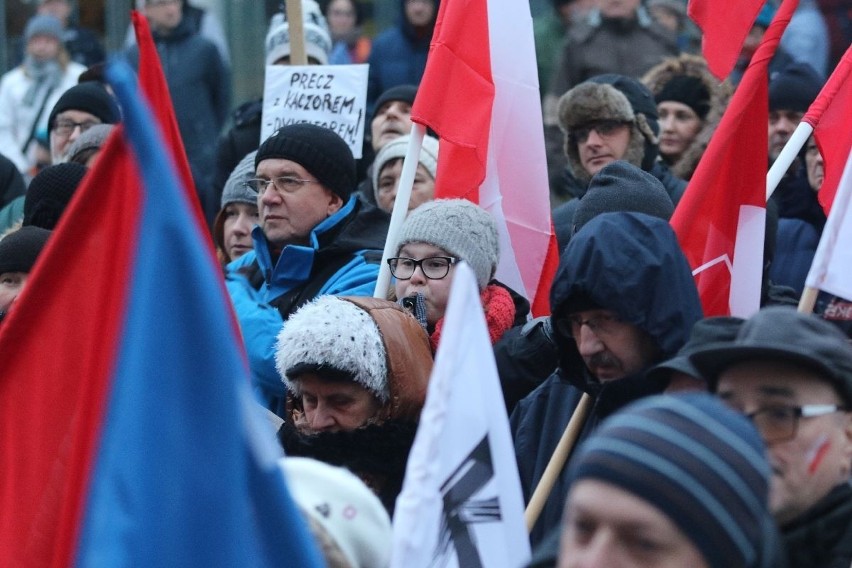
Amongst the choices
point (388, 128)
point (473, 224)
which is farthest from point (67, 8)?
point (473, 224)

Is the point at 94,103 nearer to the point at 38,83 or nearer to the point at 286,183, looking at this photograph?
the point at 286,183

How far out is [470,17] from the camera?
5.75 metres

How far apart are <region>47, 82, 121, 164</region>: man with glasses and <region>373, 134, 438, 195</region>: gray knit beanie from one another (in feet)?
5.18

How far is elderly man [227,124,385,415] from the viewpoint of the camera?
566 cm

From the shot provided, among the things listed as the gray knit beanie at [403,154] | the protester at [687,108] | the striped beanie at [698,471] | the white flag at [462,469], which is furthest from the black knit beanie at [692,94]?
the striped beanie at [698,471]

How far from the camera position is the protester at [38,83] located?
33.2 ft

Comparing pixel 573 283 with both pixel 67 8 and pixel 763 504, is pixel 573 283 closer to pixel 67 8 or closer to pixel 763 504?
pixel 763 504

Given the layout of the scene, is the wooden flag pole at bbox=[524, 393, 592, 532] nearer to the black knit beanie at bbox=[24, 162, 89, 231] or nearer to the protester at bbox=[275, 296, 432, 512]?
the protester at bbox=[275, 296, 432, 512]

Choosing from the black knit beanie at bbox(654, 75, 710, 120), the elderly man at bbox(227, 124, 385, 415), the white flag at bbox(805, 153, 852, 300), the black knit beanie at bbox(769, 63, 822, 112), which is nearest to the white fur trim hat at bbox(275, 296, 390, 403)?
the elderly man at bbox(227, 124, 385, 415)

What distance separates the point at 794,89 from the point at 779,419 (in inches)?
163

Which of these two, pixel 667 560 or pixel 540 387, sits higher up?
pixel 667 560

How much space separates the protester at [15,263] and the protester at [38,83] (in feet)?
15.0

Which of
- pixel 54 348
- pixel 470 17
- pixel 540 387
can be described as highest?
pixel 470 17

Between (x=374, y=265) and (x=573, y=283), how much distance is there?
1.66 metres
